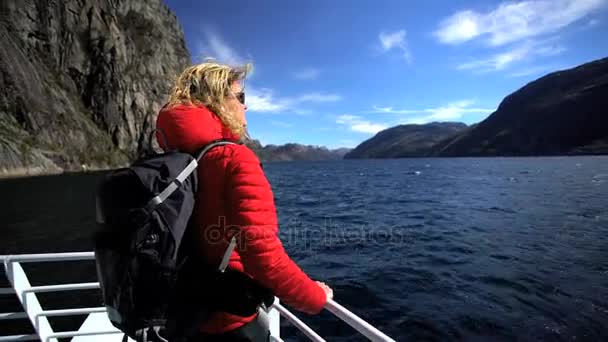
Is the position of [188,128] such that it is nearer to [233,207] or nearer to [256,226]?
[233,207]

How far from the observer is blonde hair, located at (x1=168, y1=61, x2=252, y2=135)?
76.5 inches

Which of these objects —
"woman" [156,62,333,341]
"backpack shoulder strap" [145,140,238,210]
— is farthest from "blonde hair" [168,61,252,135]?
"backpack shoulder strap" [145,140,238,210]

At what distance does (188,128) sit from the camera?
5.93 feet

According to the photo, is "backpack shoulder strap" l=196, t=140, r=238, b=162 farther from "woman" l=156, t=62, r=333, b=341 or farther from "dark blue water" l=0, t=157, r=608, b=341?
"dark blue water" l=0, t=157, r=608, b=341

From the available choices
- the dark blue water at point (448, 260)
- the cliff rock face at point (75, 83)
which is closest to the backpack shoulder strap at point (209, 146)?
the dark blue water at point (448, 260)

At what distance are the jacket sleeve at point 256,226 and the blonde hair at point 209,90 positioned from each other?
0.91ft

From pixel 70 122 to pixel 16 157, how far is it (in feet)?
69.0

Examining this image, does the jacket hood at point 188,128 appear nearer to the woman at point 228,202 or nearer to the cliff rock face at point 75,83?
the woman at point 228,202

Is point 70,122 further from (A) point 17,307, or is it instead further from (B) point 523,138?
(B) point 523,138

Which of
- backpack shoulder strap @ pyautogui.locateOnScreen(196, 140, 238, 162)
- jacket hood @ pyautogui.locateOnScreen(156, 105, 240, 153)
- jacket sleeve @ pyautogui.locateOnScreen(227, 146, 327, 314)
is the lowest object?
jacket sleeve @ pyautogui.locateOnScreen(227, 146, 327, 314)

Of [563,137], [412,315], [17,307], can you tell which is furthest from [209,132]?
[563,137]

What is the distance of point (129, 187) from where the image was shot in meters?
1.55

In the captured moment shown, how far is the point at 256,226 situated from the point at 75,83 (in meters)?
105

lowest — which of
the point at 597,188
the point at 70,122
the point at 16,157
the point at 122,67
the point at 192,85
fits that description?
the point at 597,188
